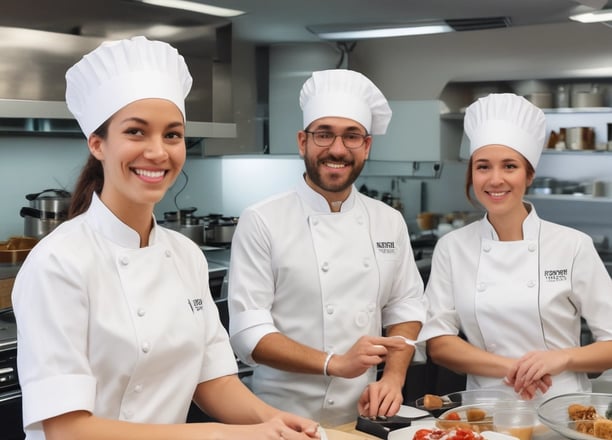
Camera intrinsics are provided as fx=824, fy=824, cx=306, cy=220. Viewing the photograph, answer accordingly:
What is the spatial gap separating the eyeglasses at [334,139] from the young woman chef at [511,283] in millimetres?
306

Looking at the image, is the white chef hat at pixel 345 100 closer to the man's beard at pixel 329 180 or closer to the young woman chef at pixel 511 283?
the man's beard at pixel 329 180

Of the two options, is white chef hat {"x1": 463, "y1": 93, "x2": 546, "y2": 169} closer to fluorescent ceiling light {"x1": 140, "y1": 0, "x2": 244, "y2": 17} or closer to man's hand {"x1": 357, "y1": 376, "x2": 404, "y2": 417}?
man's hand {"x1": 357, "y1": 376, "x2": 404, "y2": 417}

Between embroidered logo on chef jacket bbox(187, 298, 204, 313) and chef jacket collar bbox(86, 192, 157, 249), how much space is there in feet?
0.53

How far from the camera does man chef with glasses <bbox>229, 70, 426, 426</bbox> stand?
6.59 ft

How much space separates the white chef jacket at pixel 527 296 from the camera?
2051mm

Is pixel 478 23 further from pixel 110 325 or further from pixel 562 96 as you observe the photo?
Answer: pixel 110 325

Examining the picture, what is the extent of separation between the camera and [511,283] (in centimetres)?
208

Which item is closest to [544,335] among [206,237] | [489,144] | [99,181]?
[489,144]

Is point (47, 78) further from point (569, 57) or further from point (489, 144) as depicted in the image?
point (569, 57)

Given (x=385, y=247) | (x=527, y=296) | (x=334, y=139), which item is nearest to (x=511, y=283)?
(x=527, y=296)

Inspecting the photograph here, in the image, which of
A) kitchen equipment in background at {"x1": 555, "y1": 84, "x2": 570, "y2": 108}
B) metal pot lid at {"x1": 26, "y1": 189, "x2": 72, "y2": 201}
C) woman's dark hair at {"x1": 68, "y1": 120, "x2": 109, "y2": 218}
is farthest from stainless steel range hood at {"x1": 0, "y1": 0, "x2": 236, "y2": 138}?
kitchen equipment in background at {"x1": 555, "y1": 84, "x2": 570, "y2": 108}

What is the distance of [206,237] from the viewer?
13.4 ft

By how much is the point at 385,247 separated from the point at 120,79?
37.7 inches

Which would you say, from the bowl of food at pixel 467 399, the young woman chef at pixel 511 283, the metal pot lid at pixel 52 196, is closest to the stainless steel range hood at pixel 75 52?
the metal pot lid at pixel 52 196
